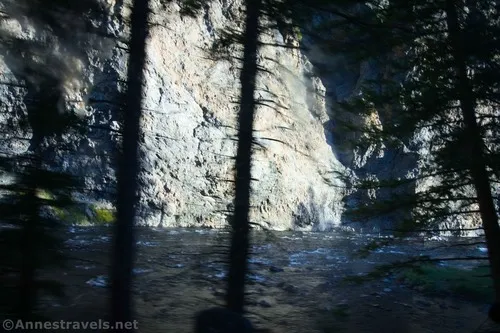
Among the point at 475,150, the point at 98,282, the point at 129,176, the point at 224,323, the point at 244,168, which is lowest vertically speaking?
the point at 98,282

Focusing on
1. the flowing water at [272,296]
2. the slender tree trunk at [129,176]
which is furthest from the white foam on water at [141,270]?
the slender tree trunk at [129,176]

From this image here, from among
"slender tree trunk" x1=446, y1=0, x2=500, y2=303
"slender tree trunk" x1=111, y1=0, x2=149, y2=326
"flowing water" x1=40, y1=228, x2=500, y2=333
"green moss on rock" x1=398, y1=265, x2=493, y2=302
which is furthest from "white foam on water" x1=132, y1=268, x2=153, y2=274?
"slender tree trunk" x1=446, y1=0, x2=500, y2=303

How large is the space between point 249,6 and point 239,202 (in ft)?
9.31

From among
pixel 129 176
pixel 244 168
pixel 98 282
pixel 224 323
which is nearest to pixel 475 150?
pixel 244 168

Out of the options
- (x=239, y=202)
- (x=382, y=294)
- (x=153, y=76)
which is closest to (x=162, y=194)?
(x=153, y=76)

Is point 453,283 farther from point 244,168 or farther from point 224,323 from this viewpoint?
point 224,323

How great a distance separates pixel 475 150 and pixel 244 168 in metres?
3.55

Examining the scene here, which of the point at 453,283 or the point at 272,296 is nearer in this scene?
the point at 272,296

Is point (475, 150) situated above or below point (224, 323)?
above

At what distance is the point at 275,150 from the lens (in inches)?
1404

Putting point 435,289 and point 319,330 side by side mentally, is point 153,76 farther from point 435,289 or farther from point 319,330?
point 319,330

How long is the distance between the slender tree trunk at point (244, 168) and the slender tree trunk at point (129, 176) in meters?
1.56

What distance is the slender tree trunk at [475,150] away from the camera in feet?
25.4

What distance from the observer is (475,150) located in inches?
310
